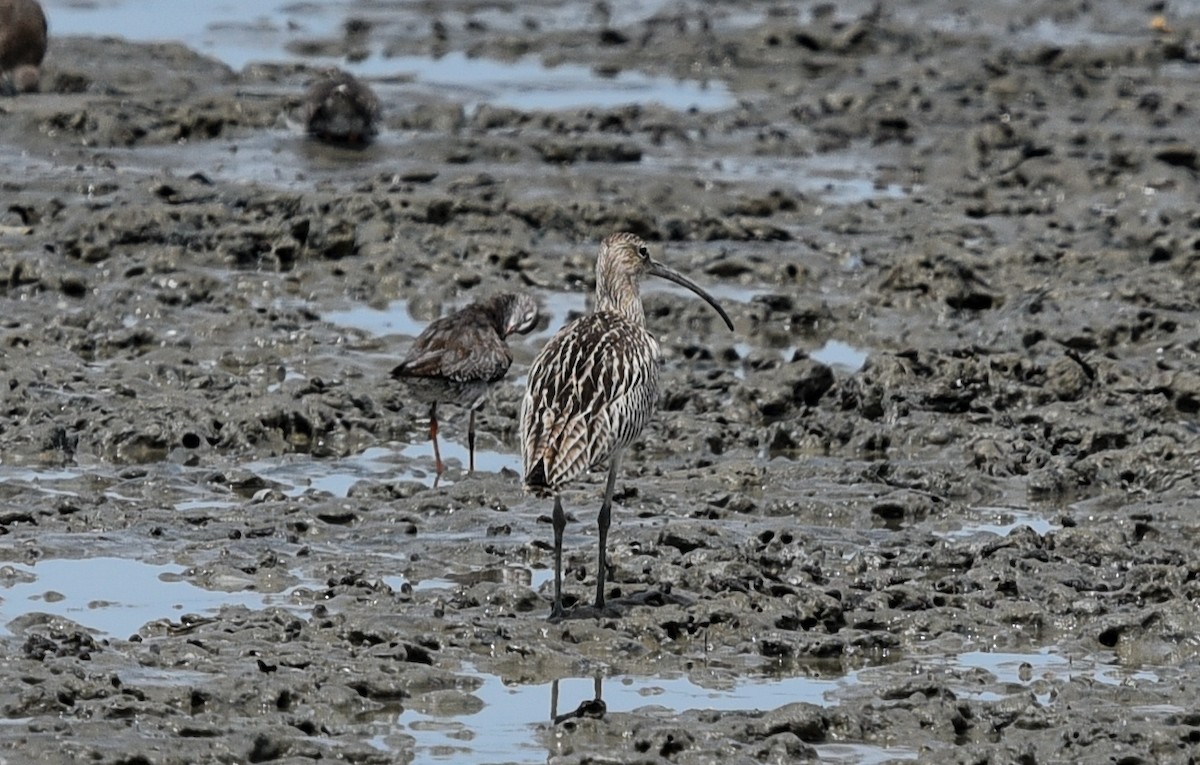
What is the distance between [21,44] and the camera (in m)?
19.0

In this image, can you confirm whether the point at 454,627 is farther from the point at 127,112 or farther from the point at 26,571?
the point at 127,112

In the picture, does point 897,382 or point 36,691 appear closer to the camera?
point 36,691

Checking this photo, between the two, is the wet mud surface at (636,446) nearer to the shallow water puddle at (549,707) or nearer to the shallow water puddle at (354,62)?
the shallow water puddle at (549,707)

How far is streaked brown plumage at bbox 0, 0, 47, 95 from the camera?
61.8ft

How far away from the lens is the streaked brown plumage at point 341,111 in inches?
744

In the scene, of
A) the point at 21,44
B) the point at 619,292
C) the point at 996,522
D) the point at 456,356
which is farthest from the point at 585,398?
the point at 21,44

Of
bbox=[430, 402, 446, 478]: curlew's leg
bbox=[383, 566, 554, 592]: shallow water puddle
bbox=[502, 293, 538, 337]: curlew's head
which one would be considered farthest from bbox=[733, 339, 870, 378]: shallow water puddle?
bbox=[383, 566, 554, 592]: shallow water puddle

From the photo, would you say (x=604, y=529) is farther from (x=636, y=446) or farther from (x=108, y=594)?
(x=636, y=446)

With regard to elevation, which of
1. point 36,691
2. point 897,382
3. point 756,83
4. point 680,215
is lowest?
point 36,691

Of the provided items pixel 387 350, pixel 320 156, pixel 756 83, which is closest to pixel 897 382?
pixel 387 350

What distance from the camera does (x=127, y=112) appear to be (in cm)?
1914

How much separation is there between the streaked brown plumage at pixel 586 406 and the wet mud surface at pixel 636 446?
48 cm

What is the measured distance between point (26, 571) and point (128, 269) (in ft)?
18.7

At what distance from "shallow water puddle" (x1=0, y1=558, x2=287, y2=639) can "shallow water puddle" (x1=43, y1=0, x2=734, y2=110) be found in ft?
42.2
